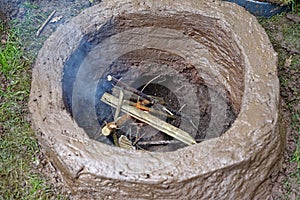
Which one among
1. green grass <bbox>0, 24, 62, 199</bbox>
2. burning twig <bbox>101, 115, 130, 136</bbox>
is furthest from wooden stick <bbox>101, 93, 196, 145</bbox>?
green grass <bbox>0, 24, 62, 199</bbox>

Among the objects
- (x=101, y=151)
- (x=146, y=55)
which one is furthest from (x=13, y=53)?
(x=101, y=151)

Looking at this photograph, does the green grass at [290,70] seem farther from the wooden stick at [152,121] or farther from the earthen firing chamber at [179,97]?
the wooden stick at [152,121]

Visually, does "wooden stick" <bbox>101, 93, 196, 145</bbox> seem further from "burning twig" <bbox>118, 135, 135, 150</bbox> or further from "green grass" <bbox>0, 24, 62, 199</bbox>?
"green grass" <bbox>0, 24, 62, 199</bbox>

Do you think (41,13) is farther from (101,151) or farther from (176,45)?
(101,151)

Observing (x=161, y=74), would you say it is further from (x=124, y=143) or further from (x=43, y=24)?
(x=43, y=24)

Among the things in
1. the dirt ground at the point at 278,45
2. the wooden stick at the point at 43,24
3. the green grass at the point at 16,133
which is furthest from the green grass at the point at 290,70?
the wooden stick at the point at 43,24

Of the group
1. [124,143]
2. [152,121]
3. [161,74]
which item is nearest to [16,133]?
[124,143]
